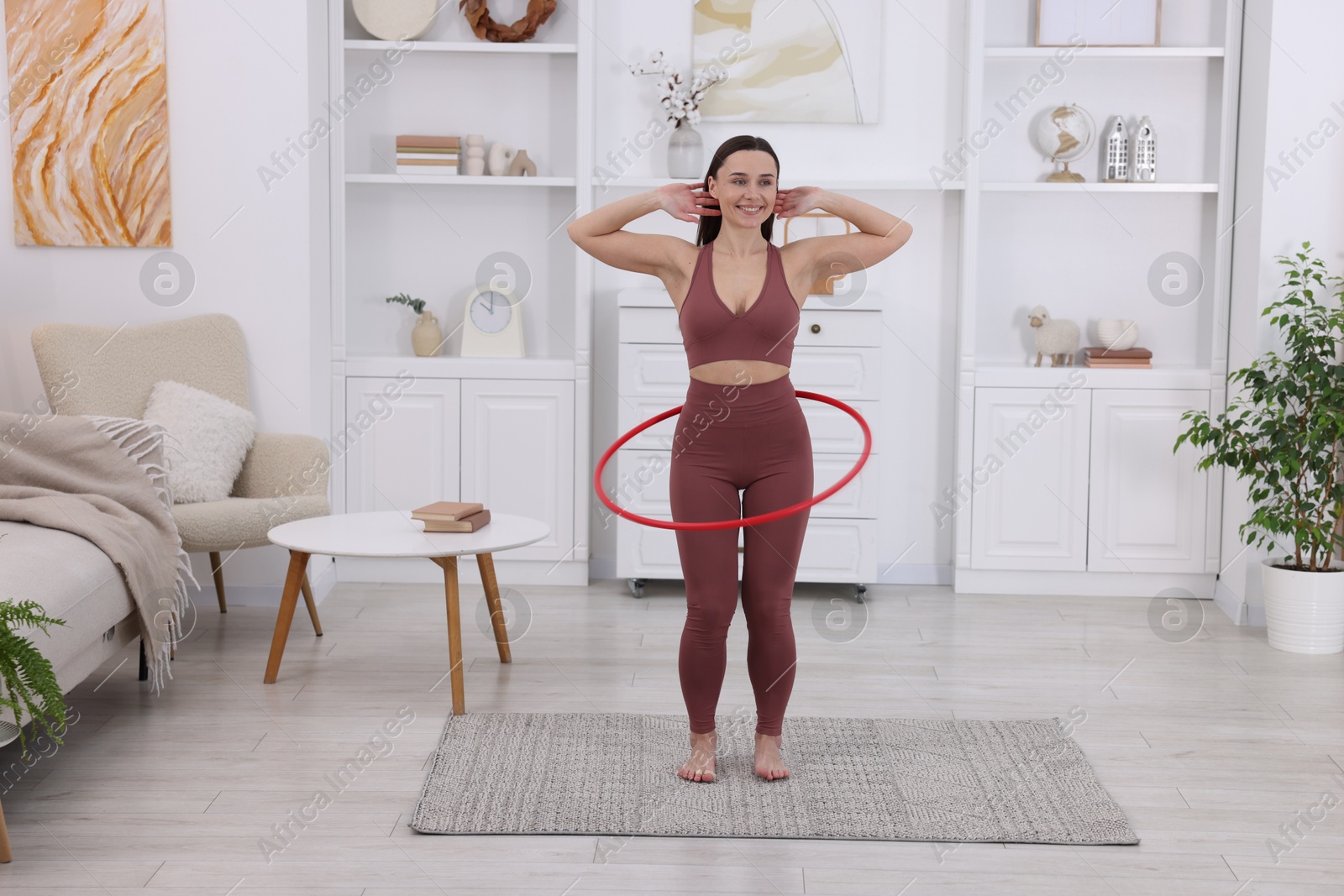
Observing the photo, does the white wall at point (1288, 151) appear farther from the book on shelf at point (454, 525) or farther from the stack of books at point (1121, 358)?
the book on shelf at point (454, 525)

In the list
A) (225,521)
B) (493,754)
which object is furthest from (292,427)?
(493,754)

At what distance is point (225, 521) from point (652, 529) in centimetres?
154

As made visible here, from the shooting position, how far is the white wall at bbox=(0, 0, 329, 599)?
166 inches

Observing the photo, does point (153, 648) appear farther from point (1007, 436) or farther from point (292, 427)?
point (1007, 436)

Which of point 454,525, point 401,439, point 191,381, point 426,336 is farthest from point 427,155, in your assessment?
point 454,525

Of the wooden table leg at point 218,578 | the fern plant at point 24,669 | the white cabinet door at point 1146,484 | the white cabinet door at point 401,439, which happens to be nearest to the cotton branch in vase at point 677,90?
the white cabinet door at point 401,439

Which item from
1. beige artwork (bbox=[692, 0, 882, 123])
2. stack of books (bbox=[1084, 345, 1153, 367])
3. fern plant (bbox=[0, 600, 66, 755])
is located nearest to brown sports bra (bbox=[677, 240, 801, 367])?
fern plant (bbox=[0, 600, 66, 755])

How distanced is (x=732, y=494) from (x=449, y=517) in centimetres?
103

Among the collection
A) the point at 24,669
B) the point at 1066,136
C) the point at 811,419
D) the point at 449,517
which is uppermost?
the point at 1066,136

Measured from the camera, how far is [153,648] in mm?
3215

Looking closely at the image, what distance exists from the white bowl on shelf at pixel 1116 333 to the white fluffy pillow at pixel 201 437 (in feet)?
10.3

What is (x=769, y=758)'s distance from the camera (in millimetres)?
2844

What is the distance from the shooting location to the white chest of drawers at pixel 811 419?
14.5 ft

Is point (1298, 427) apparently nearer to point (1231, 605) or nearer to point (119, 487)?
point (1231, 605)
